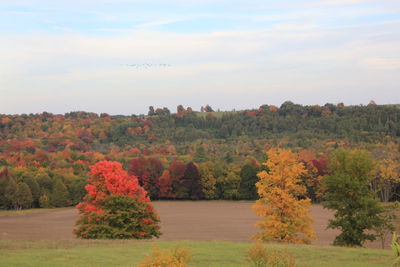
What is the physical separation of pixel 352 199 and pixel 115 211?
1808 centimetres

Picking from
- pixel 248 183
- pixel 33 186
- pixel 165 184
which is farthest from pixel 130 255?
pixel 165 184

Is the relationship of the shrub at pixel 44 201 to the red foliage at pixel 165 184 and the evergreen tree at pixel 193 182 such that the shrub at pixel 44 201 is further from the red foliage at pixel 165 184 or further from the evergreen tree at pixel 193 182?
the evergreen tree at pixel 193 182

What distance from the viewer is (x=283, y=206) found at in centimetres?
3591

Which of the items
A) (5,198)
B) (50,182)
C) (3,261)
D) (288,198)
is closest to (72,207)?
(50,182)

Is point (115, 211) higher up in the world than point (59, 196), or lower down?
higher up

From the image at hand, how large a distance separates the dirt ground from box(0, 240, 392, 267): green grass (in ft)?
66.9

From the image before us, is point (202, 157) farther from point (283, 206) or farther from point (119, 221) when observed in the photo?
point (283, 206)

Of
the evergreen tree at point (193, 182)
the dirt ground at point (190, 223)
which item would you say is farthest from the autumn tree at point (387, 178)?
the evergreen tree at point (193, 182)

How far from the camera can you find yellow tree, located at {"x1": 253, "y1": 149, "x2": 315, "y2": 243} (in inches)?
1393

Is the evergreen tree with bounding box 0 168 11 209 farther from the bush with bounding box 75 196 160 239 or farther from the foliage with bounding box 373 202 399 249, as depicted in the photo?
the foliage with bounding box 373 202 399 249

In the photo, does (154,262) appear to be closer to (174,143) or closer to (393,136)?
(393,136)

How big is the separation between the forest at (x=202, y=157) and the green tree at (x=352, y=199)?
7557 millimetres

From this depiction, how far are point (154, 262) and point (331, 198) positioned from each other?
25.6m

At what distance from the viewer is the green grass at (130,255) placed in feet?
75.6
